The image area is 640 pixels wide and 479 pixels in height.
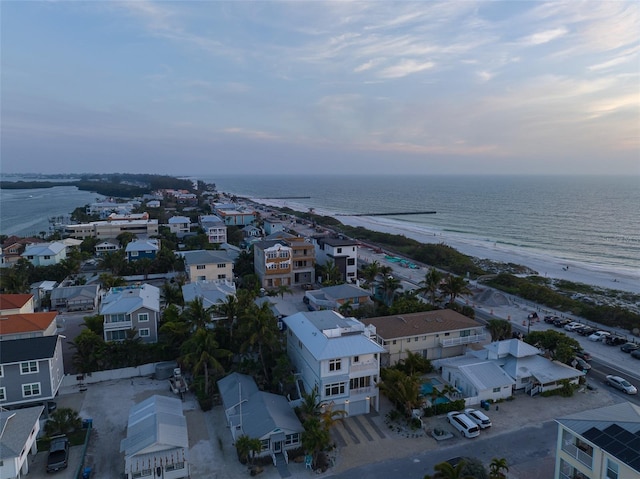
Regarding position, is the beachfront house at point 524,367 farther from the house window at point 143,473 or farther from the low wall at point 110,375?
the low wall at point 110,375

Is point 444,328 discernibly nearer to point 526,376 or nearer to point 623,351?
point 526,376

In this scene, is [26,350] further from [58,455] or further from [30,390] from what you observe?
[58,455]

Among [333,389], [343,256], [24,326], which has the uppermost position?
[343,256]

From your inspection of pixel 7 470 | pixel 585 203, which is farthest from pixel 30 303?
pixel 585 203

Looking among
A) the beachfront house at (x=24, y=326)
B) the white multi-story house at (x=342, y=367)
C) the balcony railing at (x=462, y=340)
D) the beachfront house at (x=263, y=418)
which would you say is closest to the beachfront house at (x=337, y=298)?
the balcony railing at (x=462, y=340)

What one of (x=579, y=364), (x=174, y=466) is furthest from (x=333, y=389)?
(x=579, y=364)

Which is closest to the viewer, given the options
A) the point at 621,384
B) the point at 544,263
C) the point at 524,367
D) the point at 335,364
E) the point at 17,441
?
the point at 17,441
